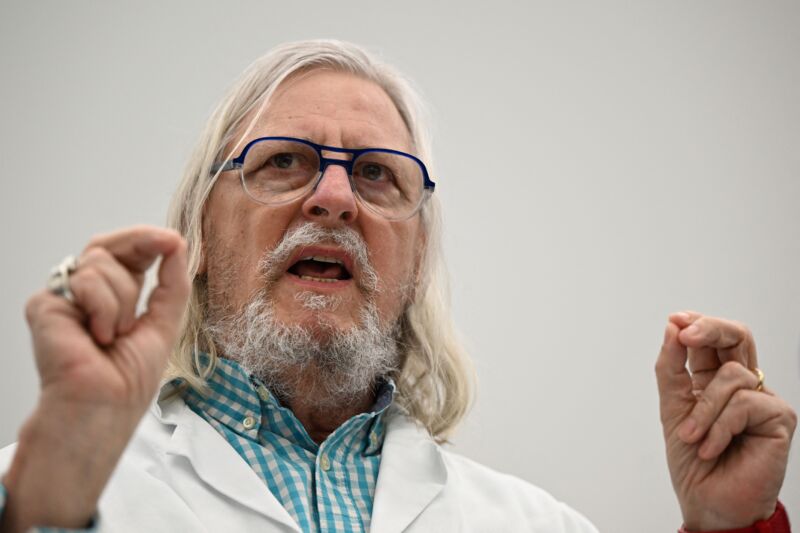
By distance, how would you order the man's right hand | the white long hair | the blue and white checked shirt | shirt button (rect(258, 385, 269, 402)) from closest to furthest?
the man's right hand, the blue and white checked shirt, shirt button (rect(258, 385, 269, 402)), the white long hair

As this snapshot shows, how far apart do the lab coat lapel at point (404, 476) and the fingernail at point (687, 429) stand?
403 millimetres

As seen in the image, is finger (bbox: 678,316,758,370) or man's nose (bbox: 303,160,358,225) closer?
finger (bbox: 678,316,758,370)

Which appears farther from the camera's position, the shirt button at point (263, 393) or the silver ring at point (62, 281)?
the shirt button at point (263, 393)

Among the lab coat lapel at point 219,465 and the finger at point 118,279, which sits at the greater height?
the finger at point 118,279

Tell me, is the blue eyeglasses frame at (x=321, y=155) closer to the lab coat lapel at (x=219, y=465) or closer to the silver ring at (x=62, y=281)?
the lab coat lapel at (x=219, y=465)

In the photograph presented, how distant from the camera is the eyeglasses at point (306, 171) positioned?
133 centimetres

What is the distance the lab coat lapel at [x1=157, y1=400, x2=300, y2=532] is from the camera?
111 cm

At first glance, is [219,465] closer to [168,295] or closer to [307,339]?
[307,339]

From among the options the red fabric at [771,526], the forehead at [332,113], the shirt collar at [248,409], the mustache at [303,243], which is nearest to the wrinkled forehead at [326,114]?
the forehead at [332,113]

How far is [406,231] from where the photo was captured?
143cm

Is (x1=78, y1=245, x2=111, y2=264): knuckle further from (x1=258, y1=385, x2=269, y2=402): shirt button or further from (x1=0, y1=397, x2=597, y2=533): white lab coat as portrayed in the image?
(x1=258, y1=385, x2=269, y2=402): shirt button

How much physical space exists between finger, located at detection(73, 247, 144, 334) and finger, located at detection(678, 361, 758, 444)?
78cm

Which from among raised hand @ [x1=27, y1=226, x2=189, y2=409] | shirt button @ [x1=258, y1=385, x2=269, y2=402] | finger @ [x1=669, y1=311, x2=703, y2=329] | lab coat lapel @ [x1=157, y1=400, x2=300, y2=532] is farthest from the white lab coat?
finger @ [x1=669, y1=311, x2=703, y2=329]

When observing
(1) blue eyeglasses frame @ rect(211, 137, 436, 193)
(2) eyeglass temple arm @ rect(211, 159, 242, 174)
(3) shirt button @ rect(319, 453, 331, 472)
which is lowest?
(3) shirt button @ rect(319, 453, 331, 472)
